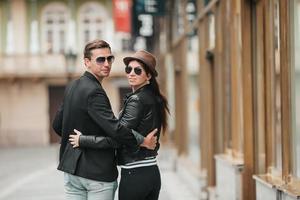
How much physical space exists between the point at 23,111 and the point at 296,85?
31016 millimetres

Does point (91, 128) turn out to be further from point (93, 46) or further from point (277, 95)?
point (277, 95)

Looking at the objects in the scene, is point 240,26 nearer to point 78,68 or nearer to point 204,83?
point 204,83

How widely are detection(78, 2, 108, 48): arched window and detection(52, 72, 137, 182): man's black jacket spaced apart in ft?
103

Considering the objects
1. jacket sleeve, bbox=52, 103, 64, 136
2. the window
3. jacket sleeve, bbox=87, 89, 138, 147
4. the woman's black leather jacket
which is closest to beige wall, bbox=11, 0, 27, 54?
the window

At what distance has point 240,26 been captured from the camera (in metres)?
7.65

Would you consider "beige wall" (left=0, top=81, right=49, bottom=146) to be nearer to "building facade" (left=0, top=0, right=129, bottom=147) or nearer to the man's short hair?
"building facade" (left=0, top=0, right=129, bottom=147)

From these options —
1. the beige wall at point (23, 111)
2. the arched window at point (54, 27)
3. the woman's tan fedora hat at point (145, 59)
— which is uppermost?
the arched window at point (54, 27)

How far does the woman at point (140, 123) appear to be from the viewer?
174 inches

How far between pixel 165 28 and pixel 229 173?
1281cm

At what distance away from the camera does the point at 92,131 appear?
438 centimetres

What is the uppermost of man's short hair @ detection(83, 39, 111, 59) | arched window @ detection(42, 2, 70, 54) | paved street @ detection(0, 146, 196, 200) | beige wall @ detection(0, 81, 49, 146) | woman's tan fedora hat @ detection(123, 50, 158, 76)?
arched window @ detection(42, 2, 70, 54)

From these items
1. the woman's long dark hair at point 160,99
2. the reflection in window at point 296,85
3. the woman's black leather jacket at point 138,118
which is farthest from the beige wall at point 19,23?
the woman's black leather jacket at point 138,118

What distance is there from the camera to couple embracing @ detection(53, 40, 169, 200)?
4.29 meters

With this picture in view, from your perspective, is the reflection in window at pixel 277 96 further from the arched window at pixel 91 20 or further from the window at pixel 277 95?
the arched window at pixel 91 20
